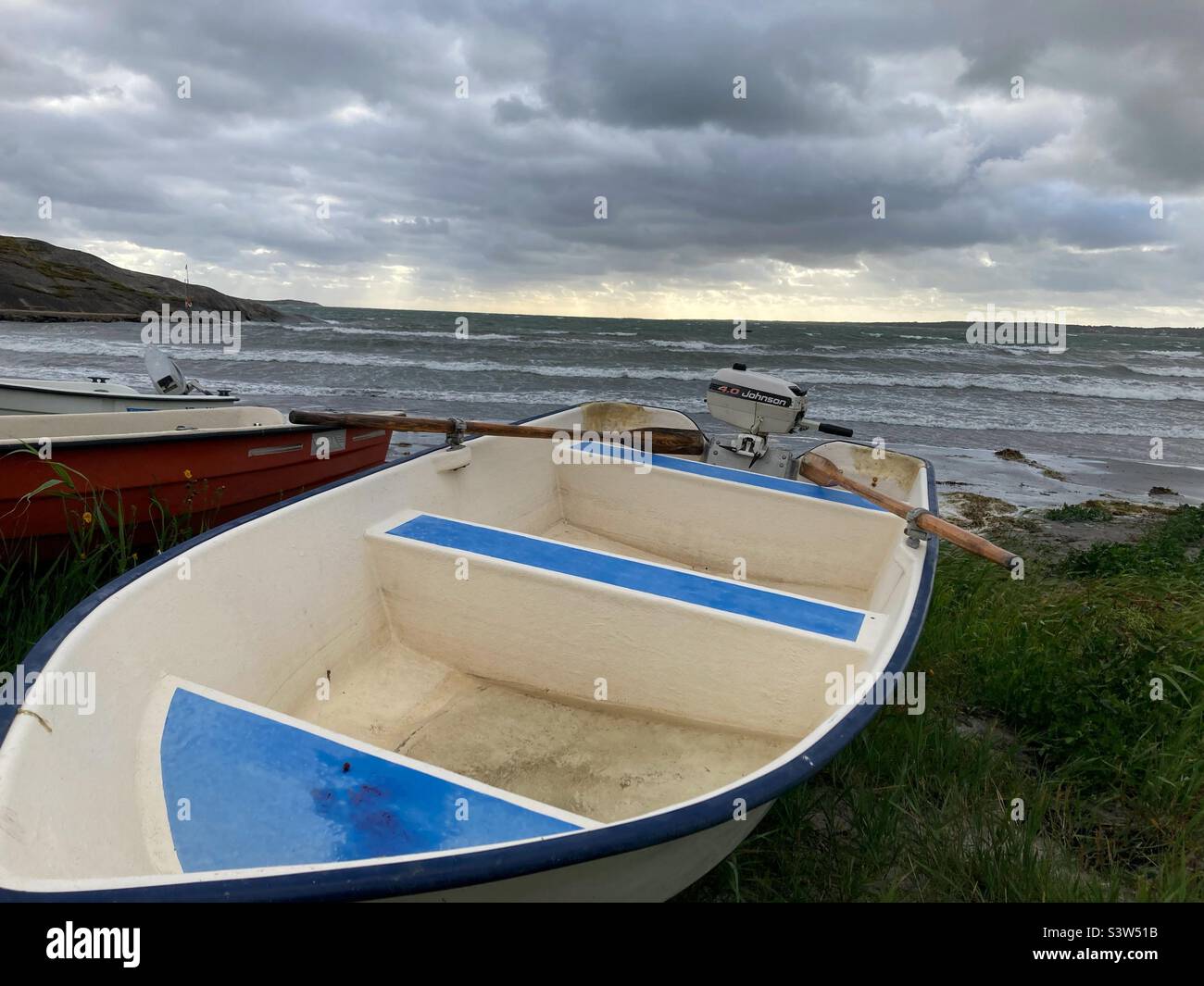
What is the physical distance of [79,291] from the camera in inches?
1572

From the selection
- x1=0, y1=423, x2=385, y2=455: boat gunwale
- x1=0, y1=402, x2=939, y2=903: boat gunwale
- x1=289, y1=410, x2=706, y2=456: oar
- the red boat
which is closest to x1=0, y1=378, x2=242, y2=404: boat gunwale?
the red boat

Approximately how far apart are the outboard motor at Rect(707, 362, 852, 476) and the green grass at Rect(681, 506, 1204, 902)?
152cm

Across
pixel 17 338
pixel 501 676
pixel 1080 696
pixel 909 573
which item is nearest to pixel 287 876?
pixel 501 676

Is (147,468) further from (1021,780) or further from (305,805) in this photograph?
(1021,780)

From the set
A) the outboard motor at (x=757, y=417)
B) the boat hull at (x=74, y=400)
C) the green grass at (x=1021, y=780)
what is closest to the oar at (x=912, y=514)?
the outboard motor at (x=757, y=417)

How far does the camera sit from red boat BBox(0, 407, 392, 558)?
13.0 ft

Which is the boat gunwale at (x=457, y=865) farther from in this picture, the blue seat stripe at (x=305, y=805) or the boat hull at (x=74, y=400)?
the boat hull at (x=74, y=400)

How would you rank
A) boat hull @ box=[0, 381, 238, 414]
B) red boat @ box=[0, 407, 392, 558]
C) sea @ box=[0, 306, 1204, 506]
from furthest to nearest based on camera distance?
sea @ box=[0, 306, 1204, 506] < boat hull @ box=[0, 381, 238, 414] < red boat @ box=[0, 407, 392, 558]

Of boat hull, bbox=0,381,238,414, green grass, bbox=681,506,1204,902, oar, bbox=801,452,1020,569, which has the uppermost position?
boat hull, bbox=0,381,238,414

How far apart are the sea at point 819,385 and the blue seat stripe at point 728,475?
20.3 feet

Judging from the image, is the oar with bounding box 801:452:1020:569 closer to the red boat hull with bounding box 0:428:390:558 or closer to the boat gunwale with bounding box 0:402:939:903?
the boat gunwale with bounding box 0:402:939:903

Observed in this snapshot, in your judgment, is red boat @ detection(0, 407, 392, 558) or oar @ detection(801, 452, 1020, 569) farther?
red boat @ detection(0, 407, 392, 558)

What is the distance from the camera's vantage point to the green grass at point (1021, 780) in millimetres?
2383
